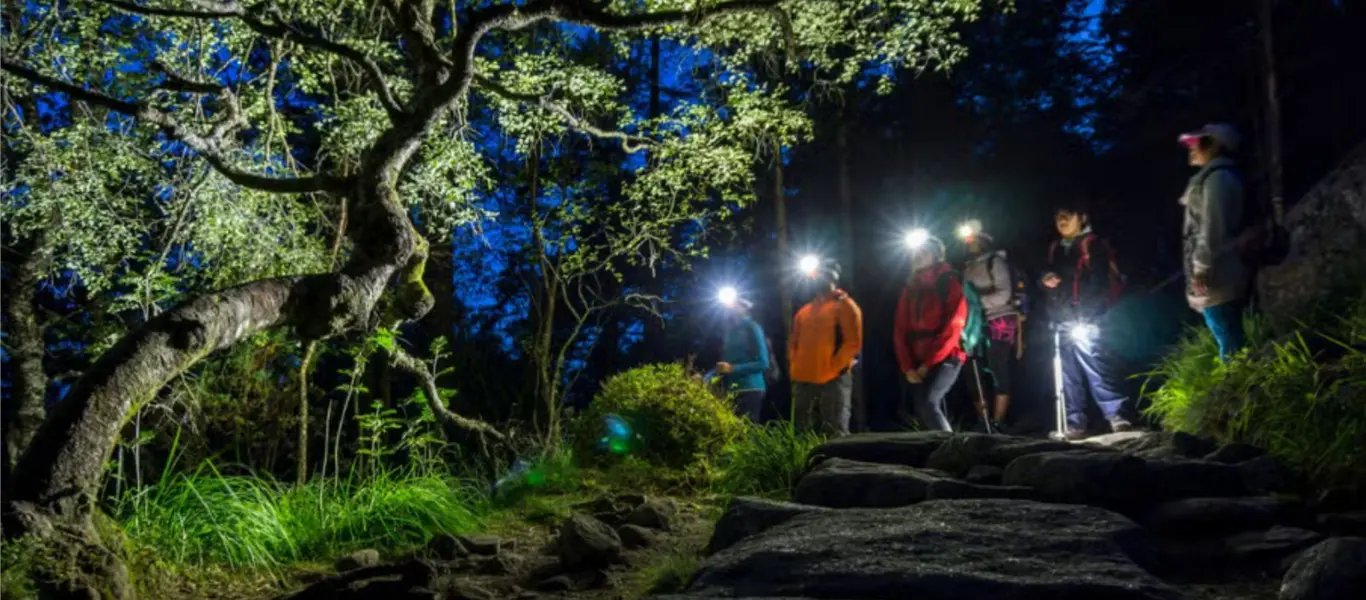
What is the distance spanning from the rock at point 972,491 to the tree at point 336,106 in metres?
3.62

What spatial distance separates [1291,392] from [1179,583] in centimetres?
208

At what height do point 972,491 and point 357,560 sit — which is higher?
point 972,491

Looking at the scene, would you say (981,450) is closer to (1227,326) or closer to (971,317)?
(1227,326)

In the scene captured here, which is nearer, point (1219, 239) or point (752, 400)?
point (1219, 239)

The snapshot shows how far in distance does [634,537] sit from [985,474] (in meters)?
2.28

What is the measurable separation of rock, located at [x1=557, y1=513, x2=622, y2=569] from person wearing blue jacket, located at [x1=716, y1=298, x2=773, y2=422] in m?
4.84

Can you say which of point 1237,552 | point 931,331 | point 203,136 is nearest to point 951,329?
point 931,331

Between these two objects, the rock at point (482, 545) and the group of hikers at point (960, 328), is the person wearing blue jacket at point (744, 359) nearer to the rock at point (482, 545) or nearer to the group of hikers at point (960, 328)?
the group of hikers at point (960, 328)

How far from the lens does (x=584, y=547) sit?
499 cm

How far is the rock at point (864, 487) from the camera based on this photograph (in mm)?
5293

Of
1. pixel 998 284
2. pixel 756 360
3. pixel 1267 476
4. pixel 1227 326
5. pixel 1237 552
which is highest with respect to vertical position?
Answer: pixel 998 284

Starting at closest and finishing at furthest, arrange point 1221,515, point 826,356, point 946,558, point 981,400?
point 946,558 < point 1221,515 < point 826,356 < point 981,400

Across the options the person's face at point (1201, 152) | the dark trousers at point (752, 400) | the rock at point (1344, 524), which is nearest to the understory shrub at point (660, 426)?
the dark trousers at point (752, 400)

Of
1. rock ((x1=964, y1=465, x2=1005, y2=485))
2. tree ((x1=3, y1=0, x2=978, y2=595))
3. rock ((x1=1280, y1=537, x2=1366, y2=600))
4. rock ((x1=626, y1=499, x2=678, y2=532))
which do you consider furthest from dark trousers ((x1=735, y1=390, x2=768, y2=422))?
rock ((x1=1280, y1=537, x2=1366, y2=600))
